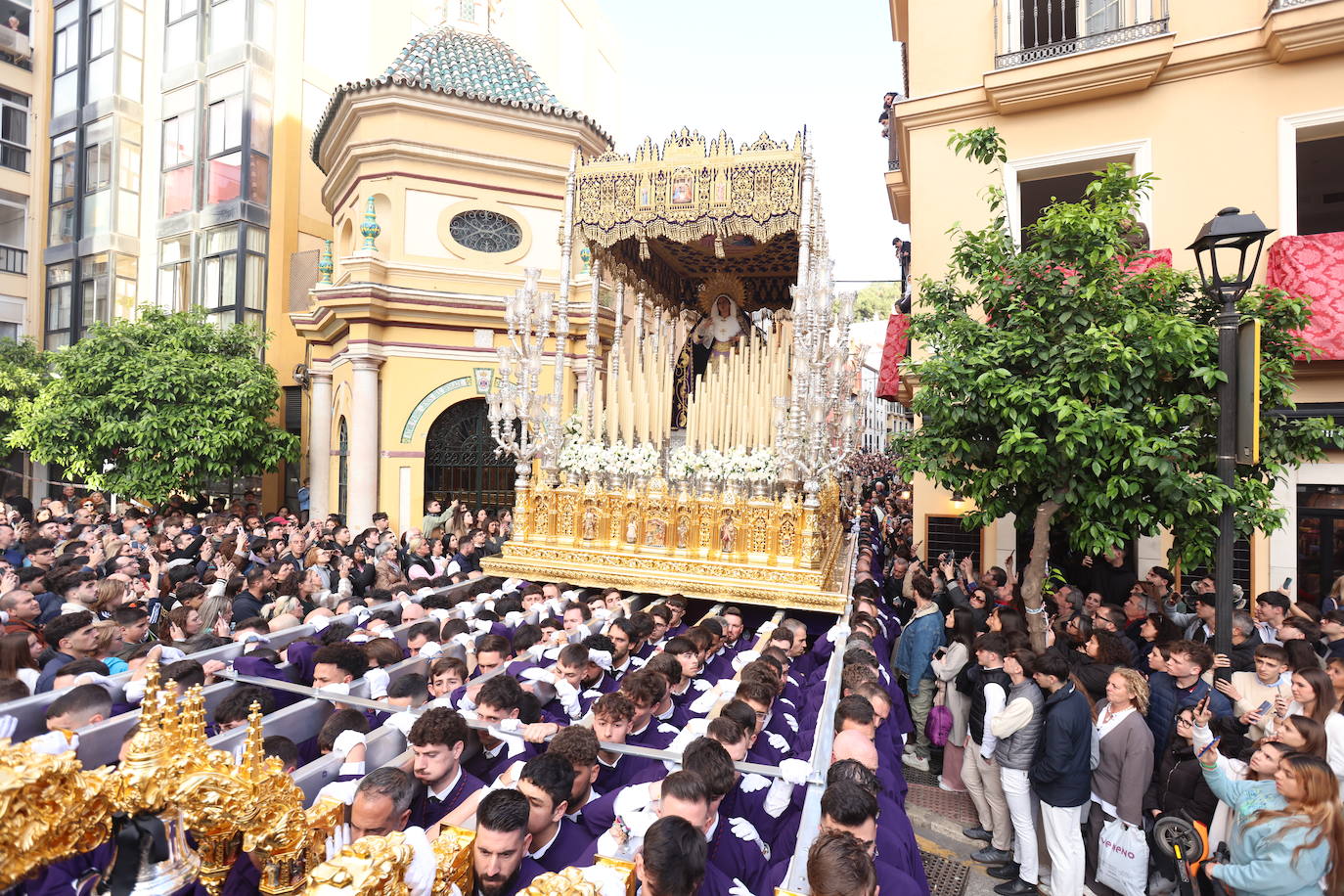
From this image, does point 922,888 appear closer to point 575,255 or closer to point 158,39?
point 575,255

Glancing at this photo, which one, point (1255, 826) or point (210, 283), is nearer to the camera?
point (1255, 826)

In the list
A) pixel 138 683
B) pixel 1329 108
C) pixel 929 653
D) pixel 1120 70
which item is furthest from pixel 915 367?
pixel 1329 108

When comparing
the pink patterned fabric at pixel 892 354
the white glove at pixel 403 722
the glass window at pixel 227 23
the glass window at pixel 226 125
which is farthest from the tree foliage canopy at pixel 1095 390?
the glass window at pixel 227 23

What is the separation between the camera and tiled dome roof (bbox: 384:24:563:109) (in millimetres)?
16531

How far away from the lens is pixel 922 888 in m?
3.33

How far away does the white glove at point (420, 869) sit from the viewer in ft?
7.03

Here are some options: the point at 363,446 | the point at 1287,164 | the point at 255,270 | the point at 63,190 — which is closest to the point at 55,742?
the point at 363,446

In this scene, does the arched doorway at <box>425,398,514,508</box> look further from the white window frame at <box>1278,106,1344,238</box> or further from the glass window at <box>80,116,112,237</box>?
the glass window at <box>80,116,112,237</box>

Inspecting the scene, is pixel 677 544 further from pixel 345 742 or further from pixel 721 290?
pixel 345 742

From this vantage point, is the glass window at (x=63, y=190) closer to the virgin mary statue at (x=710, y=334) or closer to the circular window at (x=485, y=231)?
the circular window at (x=485, y=231)

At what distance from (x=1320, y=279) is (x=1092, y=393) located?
20.4 ft

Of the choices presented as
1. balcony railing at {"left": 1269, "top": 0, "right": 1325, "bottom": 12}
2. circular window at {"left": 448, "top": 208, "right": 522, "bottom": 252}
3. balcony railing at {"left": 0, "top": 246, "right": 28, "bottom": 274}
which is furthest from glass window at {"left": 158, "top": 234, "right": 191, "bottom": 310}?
balcony railing at {"left": 1269, "top": 0, "right": 1325, "bottom": 12}

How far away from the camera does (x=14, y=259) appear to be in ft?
84.2

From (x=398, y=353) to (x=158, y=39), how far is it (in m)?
17.3
